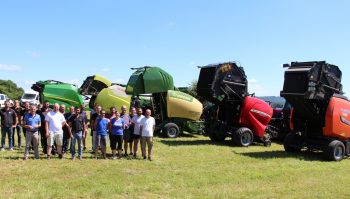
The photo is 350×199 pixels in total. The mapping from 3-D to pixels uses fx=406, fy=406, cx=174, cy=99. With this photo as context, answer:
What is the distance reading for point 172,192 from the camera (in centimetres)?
838

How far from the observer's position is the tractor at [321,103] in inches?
523

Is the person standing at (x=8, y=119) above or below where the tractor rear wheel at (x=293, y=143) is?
above

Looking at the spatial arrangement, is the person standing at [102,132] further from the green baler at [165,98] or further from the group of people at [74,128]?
the green baler at [165,98]

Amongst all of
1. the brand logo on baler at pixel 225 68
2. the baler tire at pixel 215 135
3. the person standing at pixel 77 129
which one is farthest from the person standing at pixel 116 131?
the baler tire at pixel 215 135

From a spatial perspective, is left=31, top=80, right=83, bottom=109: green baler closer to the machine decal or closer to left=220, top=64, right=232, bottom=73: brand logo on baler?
left=220, top=64, right=232, bottom=73: brand logo on baler

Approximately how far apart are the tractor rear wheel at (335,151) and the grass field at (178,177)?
0.99 ft

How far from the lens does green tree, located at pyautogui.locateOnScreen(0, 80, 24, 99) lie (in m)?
57.9

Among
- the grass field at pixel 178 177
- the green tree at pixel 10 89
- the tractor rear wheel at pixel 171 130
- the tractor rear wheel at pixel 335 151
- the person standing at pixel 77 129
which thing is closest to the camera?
the grass field at pixel 178 177

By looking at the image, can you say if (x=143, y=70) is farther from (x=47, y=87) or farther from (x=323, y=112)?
(x=323, y=112)

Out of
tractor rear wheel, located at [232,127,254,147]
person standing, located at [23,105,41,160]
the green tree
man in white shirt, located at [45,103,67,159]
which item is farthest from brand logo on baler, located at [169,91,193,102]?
the green tree

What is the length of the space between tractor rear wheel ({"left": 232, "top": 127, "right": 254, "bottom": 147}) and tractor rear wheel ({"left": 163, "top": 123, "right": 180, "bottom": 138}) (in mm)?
3658

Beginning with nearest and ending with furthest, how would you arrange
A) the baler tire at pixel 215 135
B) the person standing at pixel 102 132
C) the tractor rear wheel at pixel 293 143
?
the person standing at pixel 102 132 → the tractor rear wheel at pixel 293 143 → the baler tire at pixel 215 135

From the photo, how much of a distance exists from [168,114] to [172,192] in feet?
35.9

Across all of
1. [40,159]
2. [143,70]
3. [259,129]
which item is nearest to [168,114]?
[143,70]
